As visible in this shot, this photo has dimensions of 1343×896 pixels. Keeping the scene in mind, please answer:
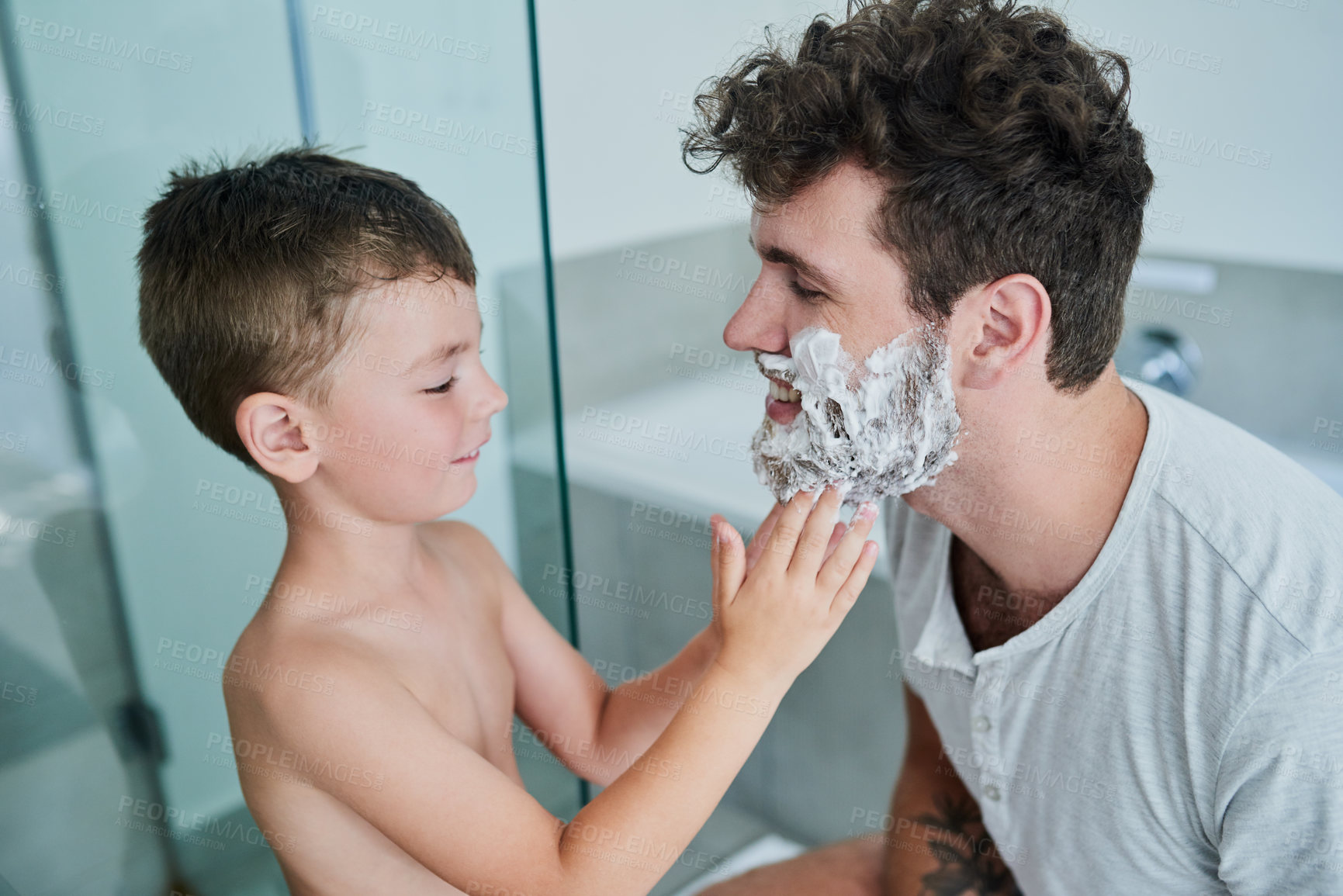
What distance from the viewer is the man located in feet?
2.24

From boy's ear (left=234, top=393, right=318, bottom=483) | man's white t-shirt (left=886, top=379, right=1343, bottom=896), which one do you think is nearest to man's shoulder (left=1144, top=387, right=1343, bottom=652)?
man's white t-shirt (left=886, top=379, right=1343, bottom=896)

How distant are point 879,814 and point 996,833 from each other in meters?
0.44

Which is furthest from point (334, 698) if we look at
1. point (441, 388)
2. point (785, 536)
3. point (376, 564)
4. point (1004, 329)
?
point (1004, 329)

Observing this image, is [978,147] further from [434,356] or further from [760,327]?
[434,356]

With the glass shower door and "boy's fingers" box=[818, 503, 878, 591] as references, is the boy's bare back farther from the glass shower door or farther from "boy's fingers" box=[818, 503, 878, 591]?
"boy's fingers" box=[818, 503, 878, 591]

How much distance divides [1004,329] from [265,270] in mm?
564

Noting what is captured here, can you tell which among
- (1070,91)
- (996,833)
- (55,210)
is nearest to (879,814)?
(996,833)

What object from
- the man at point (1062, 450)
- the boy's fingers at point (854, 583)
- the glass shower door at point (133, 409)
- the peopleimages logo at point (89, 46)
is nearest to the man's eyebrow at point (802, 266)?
the man at point (1062, 450)

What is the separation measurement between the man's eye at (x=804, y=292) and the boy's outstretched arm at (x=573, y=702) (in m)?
0.34

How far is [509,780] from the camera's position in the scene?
2.30ft

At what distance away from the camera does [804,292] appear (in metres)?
0.77

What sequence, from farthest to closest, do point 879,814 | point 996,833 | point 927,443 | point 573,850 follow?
point 879,814 < point 996,833 < point 927,443 < point 573,850

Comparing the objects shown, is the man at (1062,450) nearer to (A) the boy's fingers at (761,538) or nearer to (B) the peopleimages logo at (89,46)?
(A) the boy's fingers at (761,538)

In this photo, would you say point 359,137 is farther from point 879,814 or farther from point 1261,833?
point 879,814
